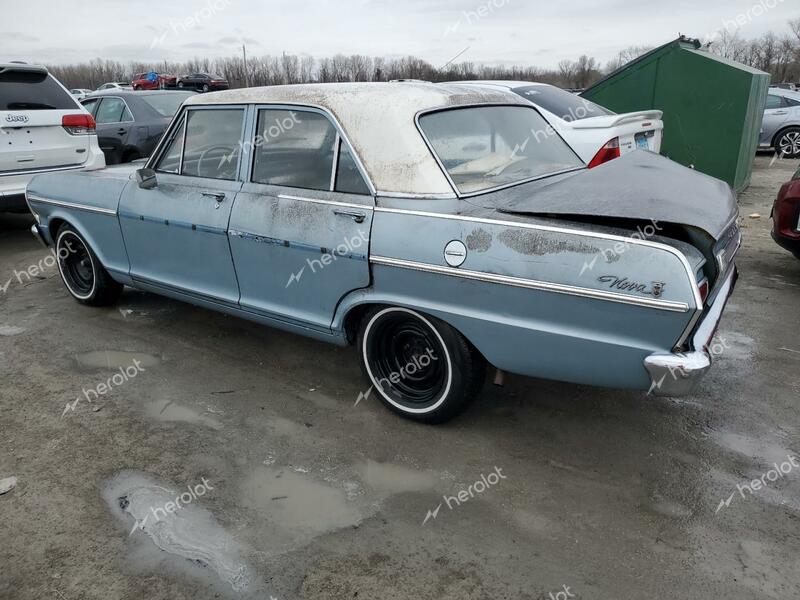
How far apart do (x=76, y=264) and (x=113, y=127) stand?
4360 mm

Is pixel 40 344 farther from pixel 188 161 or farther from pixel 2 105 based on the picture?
pixel 2 105

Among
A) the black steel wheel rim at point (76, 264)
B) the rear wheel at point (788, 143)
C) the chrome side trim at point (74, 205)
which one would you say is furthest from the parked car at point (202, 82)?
the black steel wheel rim at point (76, 264)

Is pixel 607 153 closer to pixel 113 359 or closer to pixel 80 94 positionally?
pixel 113 359

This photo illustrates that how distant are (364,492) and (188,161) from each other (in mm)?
2488

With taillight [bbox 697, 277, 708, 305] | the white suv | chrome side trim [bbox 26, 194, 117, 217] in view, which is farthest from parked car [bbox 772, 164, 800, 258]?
the white suv

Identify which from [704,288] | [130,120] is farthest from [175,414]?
[130,120]

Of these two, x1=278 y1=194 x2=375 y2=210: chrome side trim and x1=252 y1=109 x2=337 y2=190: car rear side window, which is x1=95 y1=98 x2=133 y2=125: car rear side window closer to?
x1=252 y1=109 x2=337 y2=190: car rear side window

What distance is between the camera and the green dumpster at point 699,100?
27.7 ft

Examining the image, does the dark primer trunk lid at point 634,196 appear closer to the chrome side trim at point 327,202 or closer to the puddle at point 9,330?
the chrome side trim at point 327,202

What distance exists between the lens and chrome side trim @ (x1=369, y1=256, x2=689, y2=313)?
2.40 meters

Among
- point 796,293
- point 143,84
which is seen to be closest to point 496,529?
point 796,293

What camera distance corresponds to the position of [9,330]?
187 inches

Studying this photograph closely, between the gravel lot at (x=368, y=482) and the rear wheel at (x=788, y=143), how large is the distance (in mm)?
10835

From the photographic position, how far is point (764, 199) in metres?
A: 9.12
